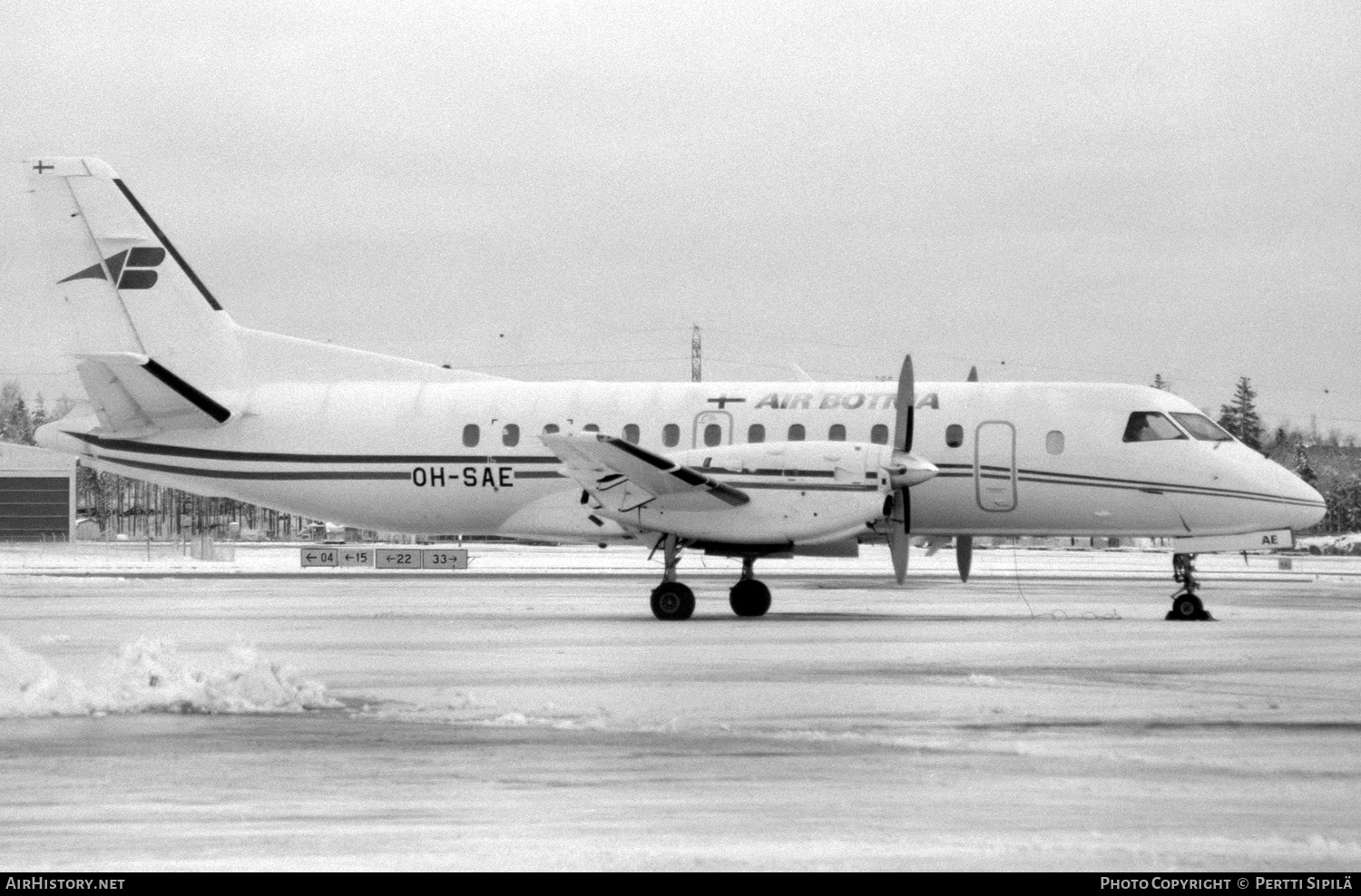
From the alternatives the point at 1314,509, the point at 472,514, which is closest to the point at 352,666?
the point at 472,514

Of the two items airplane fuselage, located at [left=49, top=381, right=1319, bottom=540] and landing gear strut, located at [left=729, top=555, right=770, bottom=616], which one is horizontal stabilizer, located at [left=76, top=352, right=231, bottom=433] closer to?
airplane fuselage, located at [left=49, top=381, right=1319, bottom=540]

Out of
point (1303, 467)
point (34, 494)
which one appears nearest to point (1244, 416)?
point (1303, 467)

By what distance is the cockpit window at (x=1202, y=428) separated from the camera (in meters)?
25.8

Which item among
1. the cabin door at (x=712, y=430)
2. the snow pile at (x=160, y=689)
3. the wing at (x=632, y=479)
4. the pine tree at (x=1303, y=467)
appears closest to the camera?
the snow pile at (x=160, y=689)

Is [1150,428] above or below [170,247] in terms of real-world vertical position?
below

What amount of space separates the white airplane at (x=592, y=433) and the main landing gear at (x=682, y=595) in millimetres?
70

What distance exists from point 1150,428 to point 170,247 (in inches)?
680

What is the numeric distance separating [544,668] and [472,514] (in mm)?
12221

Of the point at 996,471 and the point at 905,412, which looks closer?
the point at 905,412

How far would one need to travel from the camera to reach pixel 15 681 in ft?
Result: 42.0

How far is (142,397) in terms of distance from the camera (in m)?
27.0

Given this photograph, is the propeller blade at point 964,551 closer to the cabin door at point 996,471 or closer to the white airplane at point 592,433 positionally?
the white airplane at point 592,433
